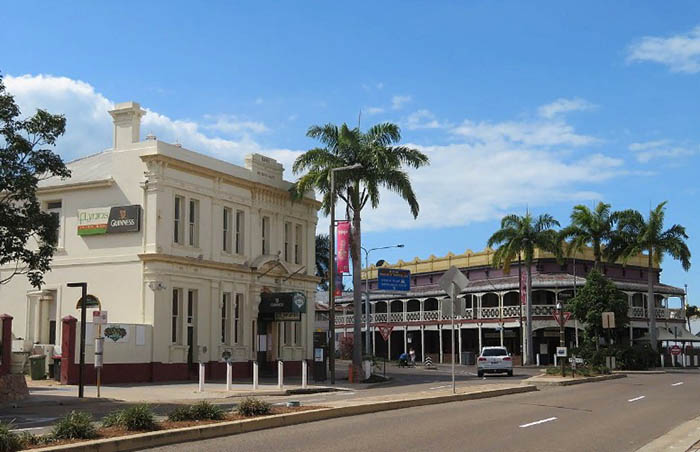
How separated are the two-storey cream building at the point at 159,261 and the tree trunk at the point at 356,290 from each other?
9.05ft

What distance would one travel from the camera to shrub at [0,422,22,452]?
1079 cm

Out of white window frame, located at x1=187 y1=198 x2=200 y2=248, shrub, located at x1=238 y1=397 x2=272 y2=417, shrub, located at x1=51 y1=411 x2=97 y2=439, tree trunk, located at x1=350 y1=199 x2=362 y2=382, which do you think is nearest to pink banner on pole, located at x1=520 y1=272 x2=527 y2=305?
tree trunk, located at x1=350 y1=199 x2=362 y2=382

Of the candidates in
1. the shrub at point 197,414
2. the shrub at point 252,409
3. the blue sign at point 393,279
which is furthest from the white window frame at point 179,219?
the shrub at point 197,414

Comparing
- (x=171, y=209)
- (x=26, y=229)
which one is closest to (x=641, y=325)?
(x=171, y=209)

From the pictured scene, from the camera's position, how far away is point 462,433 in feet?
46.6

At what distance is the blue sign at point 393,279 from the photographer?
5354cm

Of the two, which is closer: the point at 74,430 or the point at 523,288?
the point at 74,430

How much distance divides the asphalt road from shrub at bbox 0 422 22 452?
1.92 meters

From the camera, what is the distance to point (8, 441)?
10867mm

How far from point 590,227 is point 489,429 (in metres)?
48.6

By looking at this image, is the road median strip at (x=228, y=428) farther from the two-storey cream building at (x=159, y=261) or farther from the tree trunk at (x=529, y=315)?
the tree trunk at (x=529, y=315)

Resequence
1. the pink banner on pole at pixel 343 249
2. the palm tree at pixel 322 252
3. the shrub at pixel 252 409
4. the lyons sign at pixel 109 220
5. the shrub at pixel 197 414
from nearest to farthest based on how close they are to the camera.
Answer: the shrub at pixel 197 414 → the shrub at pixel 252 409 → the lyons sign at pixel 109 220 → the pink banner on pole at pixel 343 249 → the palm tree at pixel 322 252

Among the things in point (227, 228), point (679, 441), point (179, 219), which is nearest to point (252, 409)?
point (679, 441)

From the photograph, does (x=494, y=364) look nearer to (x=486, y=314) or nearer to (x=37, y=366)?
(x=37, y=366)
